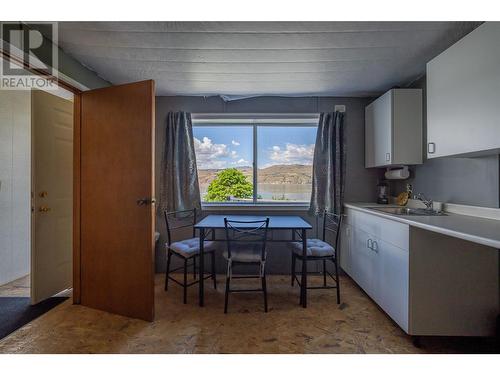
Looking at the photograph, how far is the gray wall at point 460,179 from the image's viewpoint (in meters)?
1.89

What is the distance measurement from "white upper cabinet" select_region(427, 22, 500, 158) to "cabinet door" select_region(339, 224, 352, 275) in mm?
1225

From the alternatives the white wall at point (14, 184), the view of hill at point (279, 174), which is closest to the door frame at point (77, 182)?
the white wall at point (14, 184)

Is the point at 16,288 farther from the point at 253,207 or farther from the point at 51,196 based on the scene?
the point at 253,207

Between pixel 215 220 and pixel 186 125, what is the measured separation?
128 centimetres

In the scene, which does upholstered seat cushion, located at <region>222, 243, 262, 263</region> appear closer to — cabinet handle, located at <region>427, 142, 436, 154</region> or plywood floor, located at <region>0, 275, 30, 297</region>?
cabinet handle, located at <region>427, 142, 436, 154</region>

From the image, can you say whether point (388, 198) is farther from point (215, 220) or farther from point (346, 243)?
point (215, 220)

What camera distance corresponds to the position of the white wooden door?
7.47 feet

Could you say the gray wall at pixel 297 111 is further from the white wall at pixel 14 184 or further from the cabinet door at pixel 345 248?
the white wall at pixel 14 184

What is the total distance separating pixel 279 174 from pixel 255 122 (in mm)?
747

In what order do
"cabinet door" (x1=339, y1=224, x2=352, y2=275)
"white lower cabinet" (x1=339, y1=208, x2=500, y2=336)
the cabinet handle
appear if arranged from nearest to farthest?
"white lower cabinet" (x1=339, y1=208, x2=500, y2=336) < the cabinet handle < "cabinet door" (x1=339, y1=224, x2=352, y2=275)

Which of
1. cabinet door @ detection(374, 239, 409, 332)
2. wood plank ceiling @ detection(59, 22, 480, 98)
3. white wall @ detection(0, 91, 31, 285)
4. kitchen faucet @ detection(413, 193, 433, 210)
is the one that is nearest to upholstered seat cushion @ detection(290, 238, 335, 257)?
cabinet door @ detection(374, 239, 409, 332)

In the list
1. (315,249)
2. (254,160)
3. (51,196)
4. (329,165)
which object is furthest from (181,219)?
(329,165)

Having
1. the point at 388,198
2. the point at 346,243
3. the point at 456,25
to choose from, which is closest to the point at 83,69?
the point at 456,25

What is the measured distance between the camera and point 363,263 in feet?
8.18
